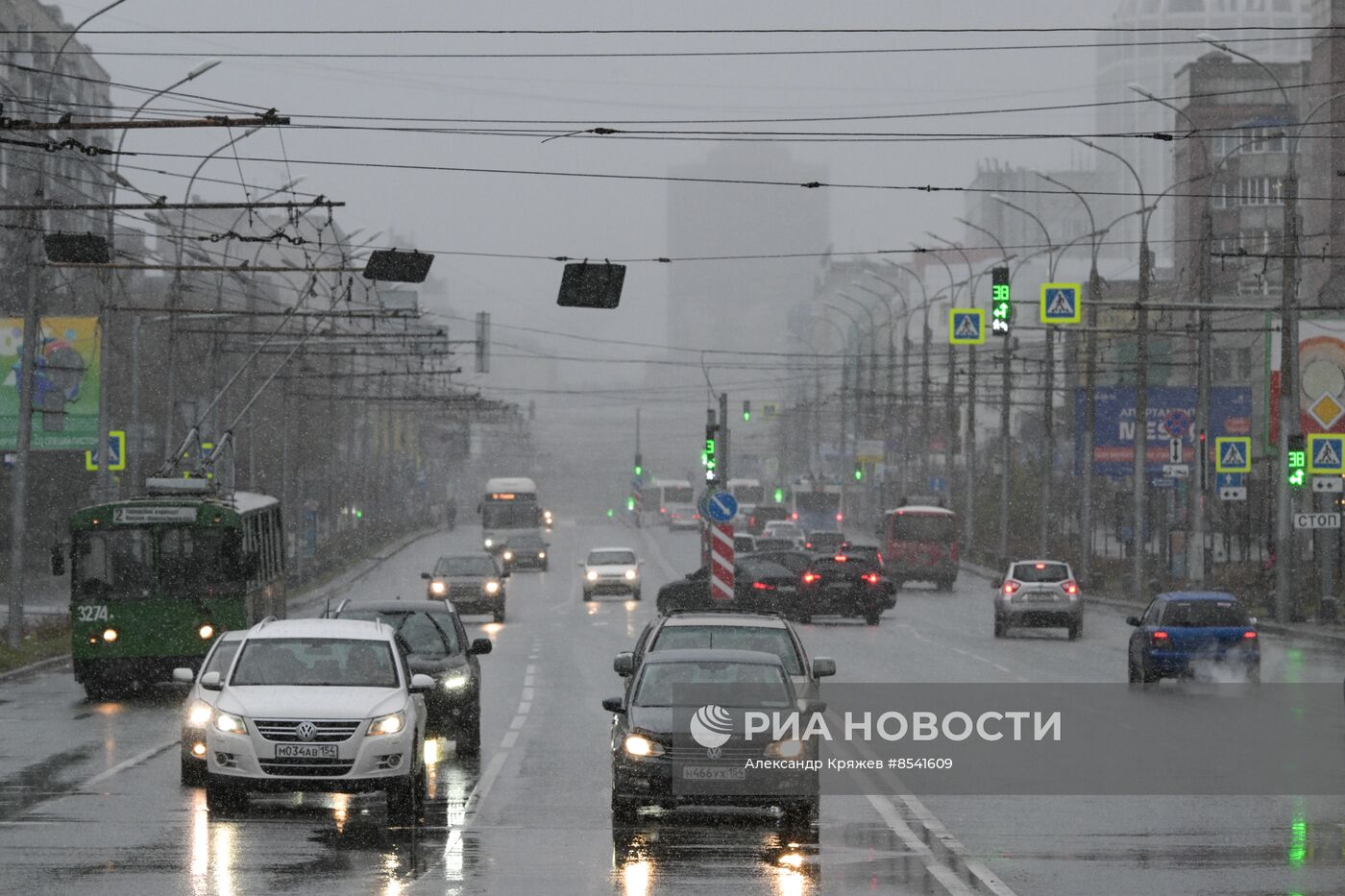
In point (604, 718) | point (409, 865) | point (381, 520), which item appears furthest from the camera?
point (381, 520)

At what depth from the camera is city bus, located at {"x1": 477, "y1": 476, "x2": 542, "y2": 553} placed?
318ft

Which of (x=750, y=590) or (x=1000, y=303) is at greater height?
(x=1000, y=303)

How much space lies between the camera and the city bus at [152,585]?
3102 cm

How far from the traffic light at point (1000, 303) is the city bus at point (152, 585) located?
1269 cm

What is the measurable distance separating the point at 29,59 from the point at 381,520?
3152cm

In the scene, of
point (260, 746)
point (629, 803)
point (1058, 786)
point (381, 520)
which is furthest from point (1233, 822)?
point (381, 520)

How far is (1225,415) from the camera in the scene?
6469 centimetres

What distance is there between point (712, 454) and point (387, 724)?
2874 cm

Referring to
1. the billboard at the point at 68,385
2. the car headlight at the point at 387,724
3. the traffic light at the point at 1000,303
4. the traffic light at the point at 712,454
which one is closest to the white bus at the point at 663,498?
the billboard at the point at 68,385

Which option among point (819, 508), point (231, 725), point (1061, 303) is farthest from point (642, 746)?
point (819, 508)

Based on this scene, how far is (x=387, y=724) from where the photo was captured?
56.1ft

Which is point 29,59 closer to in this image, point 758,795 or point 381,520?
point 381,520

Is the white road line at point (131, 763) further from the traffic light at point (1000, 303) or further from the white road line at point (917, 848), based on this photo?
the traffic light at point (1000, 303)

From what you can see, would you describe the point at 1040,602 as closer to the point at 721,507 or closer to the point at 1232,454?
the point at 1232,454
